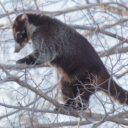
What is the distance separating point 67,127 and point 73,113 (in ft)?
0.72

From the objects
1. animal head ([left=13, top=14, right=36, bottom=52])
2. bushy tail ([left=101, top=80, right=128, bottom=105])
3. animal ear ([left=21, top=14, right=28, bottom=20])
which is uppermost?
animal ear ([left=21, top=14, right=28, bottom=20])

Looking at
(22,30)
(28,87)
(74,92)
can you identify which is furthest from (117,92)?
(28,87)

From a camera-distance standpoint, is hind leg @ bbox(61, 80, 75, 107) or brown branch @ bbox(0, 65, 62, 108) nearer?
brown branch @ bbox(0, 65, 62, 108)

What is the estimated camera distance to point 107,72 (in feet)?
20.6

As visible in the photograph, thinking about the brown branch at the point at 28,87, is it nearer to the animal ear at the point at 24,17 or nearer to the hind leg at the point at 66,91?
the hind leg at the point at 66,91

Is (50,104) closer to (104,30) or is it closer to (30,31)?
(30,31)

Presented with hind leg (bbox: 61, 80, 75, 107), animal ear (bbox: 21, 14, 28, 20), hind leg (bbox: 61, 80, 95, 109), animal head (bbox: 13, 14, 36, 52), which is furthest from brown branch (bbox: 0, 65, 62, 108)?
animal ear (bbox: 21, 14, 28, 20)

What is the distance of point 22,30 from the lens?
642 centimetres

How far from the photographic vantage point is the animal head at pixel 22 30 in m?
6.35

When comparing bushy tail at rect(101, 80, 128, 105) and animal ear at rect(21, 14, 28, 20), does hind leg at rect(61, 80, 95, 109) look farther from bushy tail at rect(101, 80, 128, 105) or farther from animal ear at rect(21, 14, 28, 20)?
animal ear at rect(21, 14, 28, 20)

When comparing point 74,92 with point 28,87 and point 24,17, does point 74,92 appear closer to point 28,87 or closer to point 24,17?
point 24,17

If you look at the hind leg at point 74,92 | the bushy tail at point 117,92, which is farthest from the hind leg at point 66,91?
the bushy tail at point 117,92

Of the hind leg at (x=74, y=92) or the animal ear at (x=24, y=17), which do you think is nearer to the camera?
the hind leg at (x=74, y=92)

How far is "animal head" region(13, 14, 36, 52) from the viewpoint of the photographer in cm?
635
